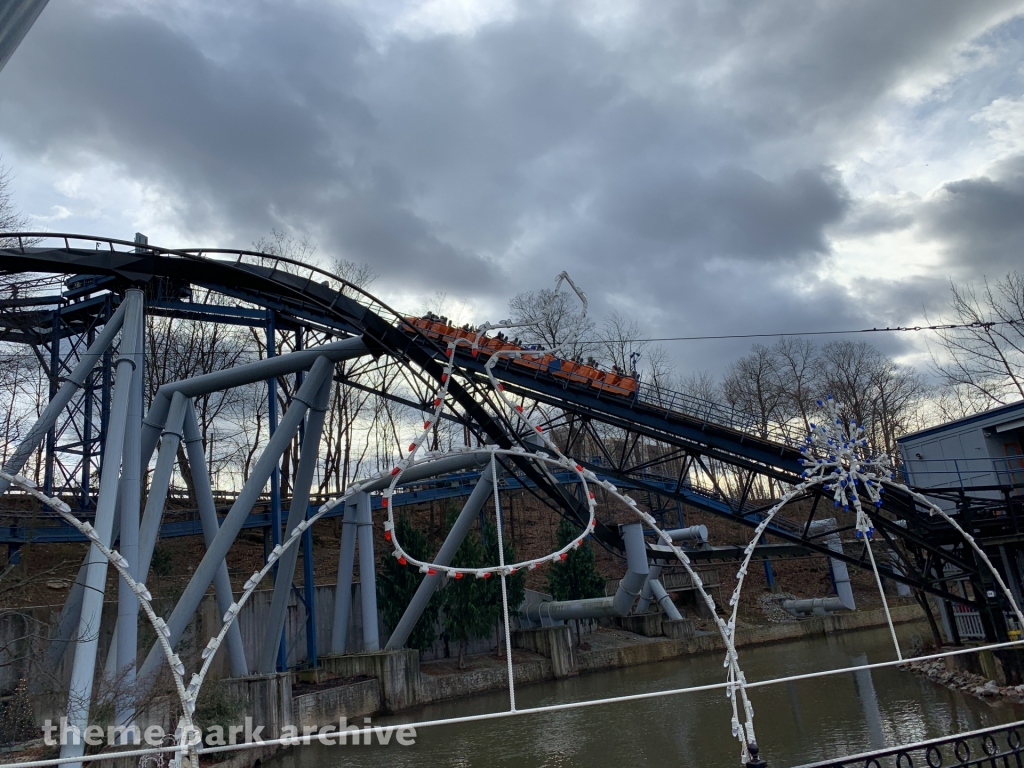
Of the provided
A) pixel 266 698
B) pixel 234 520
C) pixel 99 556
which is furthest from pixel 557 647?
pixel 99 556

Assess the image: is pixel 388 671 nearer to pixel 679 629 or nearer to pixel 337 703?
pixel 337 703

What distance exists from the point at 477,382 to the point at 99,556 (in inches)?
349

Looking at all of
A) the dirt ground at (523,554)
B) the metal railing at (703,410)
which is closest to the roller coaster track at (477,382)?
the metal railing at (703,410)

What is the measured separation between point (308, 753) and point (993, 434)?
18.2m

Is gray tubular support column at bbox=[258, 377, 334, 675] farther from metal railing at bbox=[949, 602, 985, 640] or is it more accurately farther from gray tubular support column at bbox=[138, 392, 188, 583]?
metal railing at bbox=[949, 602, 985, 640]

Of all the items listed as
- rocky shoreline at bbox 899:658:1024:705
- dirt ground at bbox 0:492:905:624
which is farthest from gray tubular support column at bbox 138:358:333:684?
rocky shoreline at bbox 899:658:1024:705

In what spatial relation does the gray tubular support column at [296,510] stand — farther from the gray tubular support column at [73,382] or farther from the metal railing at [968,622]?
the metal railing at [968,622]

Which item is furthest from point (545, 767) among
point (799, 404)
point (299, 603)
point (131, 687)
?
point (799, 404)

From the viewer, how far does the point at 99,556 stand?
1086 centimetres

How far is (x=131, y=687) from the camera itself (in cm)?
1074

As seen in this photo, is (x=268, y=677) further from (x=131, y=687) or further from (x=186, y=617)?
(x=131, y=687)

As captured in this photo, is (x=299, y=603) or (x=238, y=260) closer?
(x=238, y=260)

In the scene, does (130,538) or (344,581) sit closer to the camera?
(130,538)

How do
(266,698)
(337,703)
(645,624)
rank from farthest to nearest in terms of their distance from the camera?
(645,624), (337,703), (266,698)
